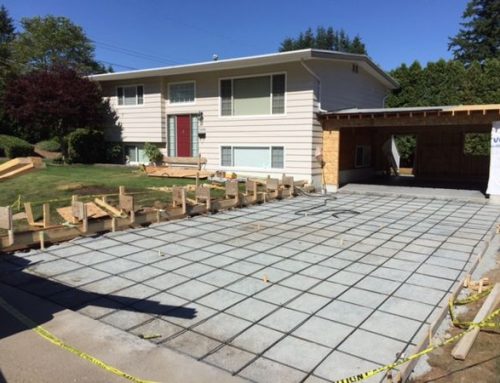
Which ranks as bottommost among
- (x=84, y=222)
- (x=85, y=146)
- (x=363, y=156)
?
(x=84, y=222)

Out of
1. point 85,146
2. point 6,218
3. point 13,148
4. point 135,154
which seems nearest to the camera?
point 6,218

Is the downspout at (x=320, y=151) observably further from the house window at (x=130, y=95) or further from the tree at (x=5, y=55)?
the tree at (x=5, y=55)

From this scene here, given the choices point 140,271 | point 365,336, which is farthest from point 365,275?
point 140,271

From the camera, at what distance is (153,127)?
17.8 m

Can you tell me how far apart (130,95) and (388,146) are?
12.3m

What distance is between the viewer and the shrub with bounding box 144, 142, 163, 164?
57.5 feet

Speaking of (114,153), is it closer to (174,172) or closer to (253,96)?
(174,172)

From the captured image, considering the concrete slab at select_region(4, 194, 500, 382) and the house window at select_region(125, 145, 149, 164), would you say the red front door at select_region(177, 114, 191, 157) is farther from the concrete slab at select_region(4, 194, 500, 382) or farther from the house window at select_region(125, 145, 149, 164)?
the concrete slab at select_region(4, 194, 500, 382)

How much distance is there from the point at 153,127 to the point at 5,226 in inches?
474

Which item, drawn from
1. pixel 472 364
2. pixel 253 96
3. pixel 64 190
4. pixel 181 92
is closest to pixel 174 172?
pixel 181 92

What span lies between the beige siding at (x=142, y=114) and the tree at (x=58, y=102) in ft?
1.85

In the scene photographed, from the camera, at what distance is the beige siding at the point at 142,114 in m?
17.6

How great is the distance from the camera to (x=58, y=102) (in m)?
18.2

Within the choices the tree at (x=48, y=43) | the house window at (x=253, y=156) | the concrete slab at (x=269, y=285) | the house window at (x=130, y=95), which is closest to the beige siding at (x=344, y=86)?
the house window at (x=253, y=156)
